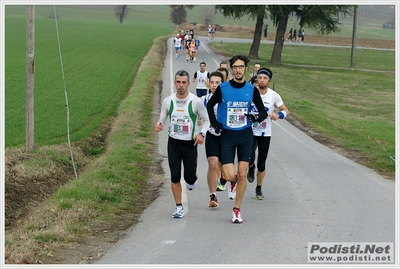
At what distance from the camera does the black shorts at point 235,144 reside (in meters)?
10.0

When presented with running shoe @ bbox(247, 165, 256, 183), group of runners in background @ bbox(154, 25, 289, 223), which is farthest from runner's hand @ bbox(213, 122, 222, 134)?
running shoe @ bbox(247, 165, 256, 183)

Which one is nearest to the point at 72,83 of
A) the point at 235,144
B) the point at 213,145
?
the point at 213,145

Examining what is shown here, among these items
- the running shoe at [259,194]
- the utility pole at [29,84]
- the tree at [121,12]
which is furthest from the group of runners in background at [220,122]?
the tree at [121,12]

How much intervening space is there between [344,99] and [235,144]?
2685 cm

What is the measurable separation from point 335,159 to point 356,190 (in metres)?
4.16

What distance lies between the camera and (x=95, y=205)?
1098cm

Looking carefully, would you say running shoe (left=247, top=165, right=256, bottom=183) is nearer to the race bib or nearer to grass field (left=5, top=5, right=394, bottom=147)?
the race bib

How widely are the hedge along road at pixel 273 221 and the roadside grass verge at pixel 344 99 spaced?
6.88 feet

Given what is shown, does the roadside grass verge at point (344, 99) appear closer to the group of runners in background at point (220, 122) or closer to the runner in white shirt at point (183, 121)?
the group of runners in background at point (220, 122)

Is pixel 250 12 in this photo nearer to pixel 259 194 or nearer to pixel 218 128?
pixel 259 194

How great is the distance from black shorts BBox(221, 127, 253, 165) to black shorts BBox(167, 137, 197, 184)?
41 cm

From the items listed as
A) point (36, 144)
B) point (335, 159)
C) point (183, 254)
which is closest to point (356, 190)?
point (335, 159)

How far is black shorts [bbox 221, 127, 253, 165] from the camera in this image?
1005 centimetres

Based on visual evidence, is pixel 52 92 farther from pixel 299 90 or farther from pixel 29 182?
pixel 29 182
